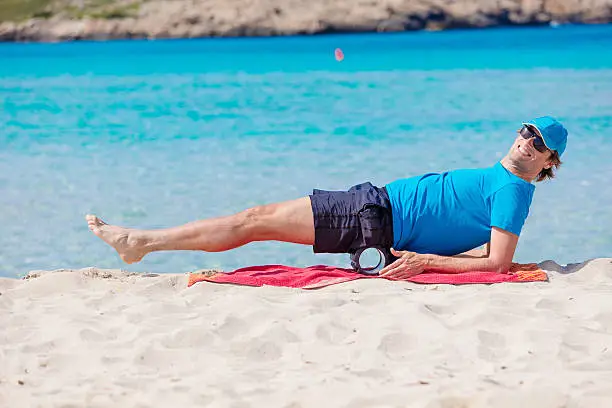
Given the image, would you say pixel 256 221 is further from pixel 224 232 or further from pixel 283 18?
pixel 283 18

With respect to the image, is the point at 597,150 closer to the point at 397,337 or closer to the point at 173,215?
the point at 173,215

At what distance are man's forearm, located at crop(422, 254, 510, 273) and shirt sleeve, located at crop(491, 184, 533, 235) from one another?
0.72ft

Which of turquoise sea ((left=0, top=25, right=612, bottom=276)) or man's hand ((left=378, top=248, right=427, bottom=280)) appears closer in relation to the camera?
man's hand ((left=378, top=248, right=427, bottom=280))

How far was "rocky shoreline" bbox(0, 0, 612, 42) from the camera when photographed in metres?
36.3

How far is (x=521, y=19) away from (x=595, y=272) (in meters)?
34.2

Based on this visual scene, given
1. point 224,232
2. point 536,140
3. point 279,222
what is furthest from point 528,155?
point 224,232

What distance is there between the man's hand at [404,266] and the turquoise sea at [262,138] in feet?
5.59

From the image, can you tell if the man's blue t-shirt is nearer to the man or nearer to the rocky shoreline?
the man

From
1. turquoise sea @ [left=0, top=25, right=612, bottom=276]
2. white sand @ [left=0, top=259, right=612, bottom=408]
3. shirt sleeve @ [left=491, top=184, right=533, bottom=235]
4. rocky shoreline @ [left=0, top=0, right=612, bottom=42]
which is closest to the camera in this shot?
white sand @ [left=0, top=259, right=612, bottom=408]

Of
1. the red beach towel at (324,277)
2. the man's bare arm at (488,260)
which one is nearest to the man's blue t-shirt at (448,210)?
the man's bare arm at (488,260)

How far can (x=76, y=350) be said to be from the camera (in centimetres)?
380

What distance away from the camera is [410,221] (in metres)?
4.93

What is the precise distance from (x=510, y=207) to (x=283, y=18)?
107 feet

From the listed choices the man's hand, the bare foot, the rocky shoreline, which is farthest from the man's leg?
the rocky shoreline
